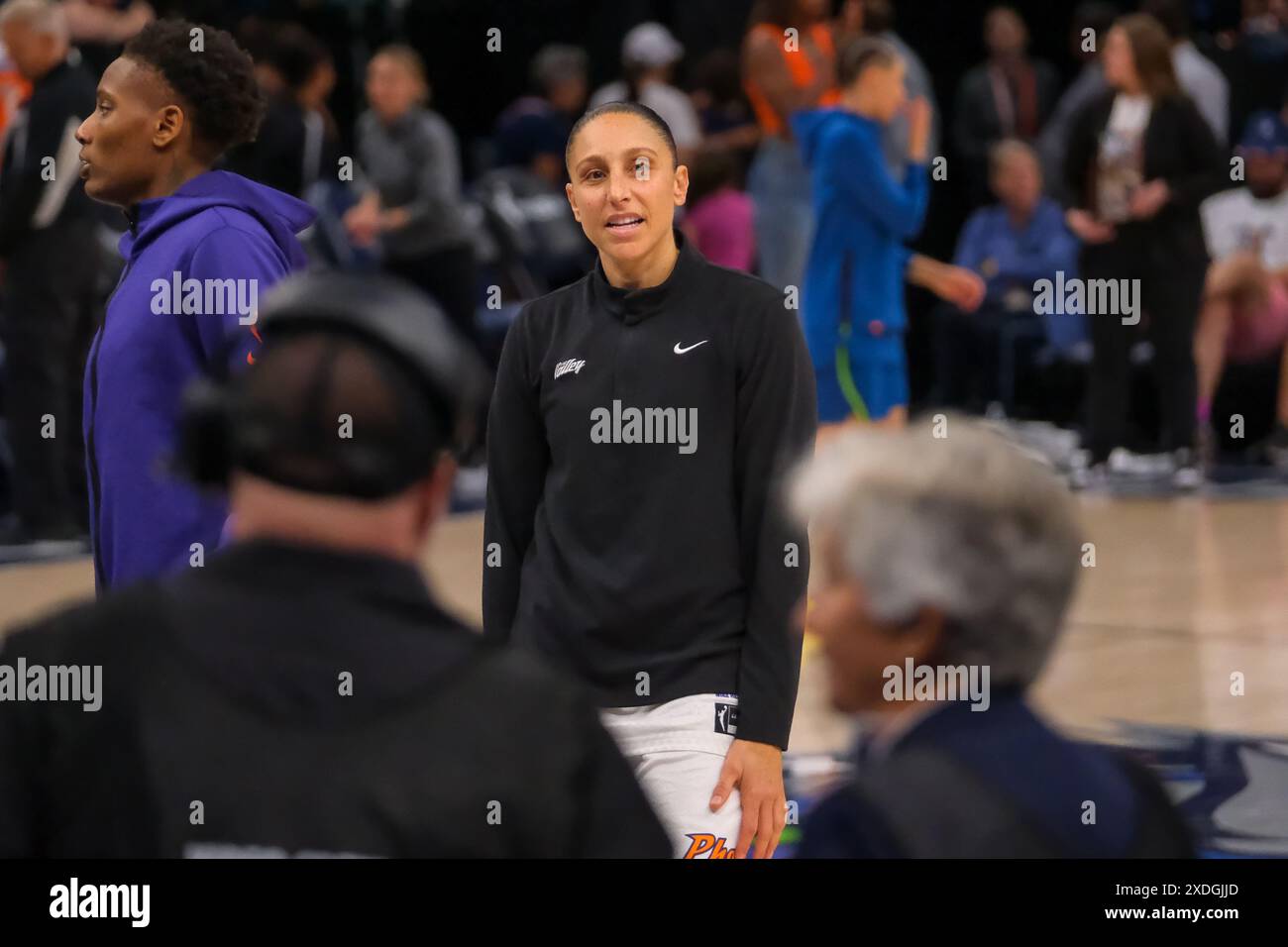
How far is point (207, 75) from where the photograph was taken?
335 cm

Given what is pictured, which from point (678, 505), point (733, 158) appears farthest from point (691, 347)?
point (733, 158)

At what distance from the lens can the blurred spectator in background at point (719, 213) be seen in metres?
9.64

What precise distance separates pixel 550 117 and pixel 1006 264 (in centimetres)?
298

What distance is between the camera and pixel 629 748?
3168 millimetres

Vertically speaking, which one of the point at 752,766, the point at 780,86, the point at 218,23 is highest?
the point at 218,23

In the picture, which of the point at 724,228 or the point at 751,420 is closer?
the point at 751,420

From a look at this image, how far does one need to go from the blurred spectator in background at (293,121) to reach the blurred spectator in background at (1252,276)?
5043 mm

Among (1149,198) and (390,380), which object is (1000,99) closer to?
(1149,198)

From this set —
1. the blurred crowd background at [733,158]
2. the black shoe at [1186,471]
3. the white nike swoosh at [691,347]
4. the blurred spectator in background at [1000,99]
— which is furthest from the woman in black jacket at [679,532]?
the blurred spectator in background at [1000,99]

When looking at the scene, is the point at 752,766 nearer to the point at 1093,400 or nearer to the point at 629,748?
the point at 629,748

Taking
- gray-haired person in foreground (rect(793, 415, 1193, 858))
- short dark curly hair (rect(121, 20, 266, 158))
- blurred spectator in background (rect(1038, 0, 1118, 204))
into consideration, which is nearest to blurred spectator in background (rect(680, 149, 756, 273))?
blurred spectator in background (rect(1038, 0, 1118, 204))

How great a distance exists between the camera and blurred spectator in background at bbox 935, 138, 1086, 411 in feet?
40.6
